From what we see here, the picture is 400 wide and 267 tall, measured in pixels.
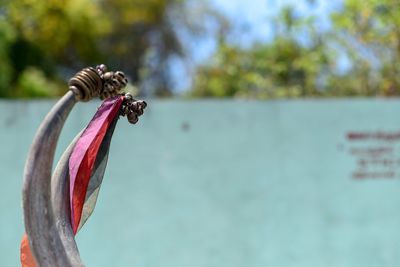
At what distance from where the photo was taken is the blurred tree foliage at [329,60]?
6805 millimetres

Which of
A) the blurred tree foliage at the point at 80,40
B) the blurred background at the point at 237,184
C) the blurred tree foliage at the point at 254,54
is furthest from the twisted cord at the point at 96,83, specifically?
the blurred tree foliage at the point at 80,40

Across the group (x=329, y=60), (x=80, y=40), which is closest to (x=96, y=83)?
(x=329, y=60)

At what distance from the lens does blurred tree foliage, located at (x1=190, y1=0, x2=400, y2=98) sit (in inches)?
268

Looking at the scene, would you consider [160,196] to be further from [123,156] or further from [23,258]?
[23,258]

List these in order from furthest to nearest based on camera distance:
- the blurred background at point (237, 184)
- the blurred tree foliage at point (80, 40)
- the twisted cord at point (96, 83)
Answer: the blurred tree foliage at point (80, 40), the blurred background at point (237, 184), the twisted cord at point (96, 83)

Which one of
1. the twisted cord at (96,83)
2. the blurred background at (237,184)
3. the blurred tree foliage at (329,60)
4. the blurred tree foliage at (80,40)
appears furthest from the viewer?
the blurred tree foliage at (80,40)

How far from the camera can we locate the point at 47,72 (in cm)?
1338

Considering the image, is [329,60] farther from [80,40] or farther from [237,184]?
[80,40]

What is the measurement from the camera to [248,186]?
5.43m

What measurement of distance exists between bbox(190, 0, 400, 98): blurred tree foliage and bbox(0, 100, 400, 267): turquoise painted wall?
1459mm

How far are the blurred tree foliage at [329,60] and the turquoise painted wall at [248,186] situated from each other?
146 centimetres

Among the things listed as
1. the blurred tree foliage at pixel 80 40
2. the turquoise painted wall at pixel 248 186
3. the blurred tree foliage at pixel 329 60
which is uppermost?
the blurred tree foliage at pixel 80 40

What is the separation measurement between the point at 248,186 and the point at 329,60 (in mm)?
2306

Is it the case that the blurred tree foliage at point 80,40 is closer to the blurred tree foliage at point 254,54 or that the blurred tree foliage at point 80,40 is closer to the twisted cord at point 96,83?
the blurred tree foliage at point 254,54
